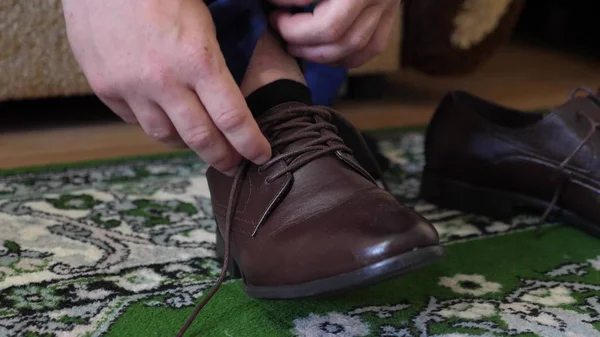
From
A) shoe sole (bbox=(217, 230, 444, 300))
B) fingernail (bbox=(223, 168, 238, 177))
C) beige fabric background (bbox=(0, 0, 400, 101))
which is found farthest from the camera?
beige fabric background (bbox=(0, 0, 400, 101))

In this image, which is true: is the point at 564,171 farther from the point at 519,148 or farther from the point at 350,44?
the point at 350,44

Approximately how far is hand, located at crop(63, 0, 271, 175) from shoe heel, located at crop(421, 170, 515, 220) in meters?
0.39

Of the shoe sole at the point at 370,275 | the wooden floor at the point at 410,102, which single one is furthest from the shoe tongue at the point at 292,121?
the wooden floor at the point at 410,102

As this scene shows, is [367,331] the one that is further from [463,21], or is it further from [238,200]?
[463,21]

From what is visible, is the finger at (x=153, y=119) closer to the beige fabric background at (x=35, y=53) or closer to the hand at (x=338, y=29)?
the hand at (x=338, y=29)

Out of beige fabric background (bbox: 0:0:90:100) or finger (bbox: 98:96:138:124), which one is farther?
beige fabric background (bbox: 0:0:90:100)

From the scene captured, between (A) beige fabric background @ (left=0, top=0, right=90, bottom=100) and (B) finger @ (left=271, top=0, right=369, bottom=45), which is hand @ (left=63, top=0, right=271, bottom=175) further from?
(A) beige fabric background @ (left=0, top=0, right=90, bottom=100)

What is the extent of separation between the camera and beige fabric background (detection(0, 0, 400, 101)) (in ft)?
3.33

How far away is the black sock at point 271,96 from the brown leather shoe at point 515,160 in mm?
334

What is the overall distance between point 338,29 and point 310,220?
17 centimetres

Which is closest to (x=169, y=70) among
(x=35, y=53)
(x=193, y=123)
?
(x=193, y=123)

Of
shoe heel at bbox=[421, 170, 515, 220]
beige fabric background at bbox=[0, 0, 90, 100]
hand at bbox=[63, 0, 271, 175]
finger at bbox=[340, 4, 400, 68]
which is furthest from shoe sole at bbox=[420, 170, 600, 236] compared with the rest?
beige fabric background at bbox=[0, 0, 90, 100]

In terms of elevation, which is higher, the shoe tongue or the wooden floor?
the shoe tongue

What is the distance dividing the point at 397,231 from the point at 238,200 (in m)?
0.15
